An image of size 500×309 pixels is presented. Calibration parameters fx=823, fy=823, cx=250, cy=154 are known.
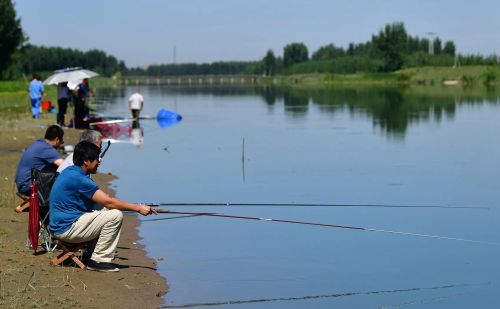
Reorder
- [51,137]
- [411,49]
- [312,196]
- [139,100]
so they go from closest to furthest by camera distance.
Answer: [51,137] < [312,196] < [139,100] < [411,49]

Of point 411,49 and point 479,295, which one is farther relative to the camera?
point 411,49

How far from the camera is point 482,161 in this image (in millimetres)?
20141

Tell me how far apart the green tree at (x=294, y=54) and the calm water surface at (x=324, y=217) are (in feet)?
549

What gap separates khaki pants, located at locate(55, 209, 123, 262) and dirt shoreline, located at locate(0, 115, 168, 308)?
0.35m

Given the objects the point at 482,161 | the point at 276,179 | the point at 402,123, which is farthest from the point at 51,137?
the point at 402,123

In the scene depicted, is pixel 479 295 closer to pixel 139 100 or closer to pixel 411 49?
pixel 139 100

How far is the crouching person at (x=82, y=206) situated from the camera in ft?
26.9

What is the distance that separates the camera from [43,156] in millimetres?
10219

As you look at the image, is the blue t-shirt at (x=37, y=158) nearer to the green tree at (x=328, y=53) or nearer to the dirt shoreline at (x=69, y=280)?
the dirt shoreline at (x=69, y=280)

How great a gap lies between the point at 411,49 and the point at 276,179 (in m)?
123

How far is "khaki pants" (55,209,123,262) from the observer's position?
823 centimetres

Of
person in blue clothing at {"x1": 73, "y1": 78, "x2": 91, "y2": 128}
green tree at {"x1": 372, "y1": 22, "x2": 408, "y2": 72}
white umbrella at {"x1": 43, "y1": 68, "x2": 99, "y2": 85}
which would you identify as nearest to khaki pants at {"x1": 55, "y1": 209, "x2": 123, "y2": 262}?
white umbrella at {"x1": 43, "y1": 68, "x2": 99, "y2": 85}

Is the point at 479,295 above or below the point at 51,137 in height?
below

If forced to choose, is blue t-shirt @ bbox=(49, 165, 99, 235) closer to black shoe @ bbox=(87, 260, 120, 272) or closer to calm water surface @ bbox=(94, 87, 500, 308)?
black shoe @ bbox=(87, 260, 120, 272)
